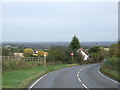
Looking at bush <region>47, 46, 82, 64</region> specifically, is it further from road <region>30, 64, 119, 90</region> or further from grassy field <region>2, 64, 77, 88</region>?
road <region>30, 64, 119, 90</region>

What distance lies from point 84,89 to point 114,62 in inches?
585

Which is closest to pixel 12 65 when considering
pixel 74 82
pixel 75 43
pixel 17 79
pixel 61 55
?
pixel 17 79

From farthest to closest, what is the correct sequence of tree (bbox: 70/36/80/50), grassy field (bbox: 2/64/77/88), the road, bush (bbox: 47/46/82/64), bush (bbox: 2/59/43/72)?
tree (bbox: 70/36/80/50) < bush (bbox: 47/46/82/64) < bush (bbox: 2/59/43/72) < the road < grassy field (bbox: 2/64/77/88)

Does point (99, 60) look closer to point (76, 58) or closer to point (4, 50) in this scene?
point (76, 58)

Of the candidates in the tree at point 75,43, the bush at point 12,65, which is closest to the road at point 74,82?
the bush at point 12,65

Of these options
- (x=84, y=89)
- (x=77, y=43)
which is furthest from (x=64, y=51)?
(x=84, y=89)

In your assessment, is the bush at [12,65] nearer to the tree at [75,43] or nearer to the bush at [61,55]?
the bush at [61,55]

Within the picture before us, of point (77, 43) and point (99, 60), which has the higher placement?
point (77, 43)

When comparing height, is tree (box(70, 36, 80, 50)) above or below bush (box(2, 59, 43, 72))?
above

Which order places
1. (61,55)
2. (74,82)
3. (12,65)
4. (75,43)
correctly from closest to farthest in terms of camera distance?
1. (74,82)
2. (12,65)
3. (61,55)
4. (75,43)

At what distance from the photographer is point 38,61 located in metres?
38.8

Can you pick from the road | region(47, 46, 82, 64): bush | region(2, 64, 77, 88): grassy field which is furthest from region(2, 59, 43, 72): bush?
region(47, 46, 82, 64): bush

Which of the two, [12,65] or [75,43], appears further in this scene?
[75,43]

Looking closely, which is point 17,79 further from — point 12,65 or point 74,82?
point 12,65
